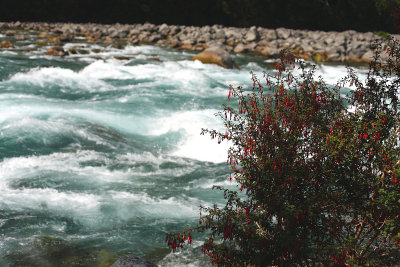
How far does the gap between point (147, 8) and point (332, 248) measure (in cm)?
4138

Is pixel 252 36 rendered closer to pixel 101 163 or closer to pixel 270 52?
pixel 270 52

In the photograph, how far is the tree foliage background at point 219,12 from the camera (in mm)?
39031

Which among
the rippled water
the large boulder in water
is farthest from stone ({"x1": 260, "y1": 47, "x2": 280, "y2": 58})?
the rippled water

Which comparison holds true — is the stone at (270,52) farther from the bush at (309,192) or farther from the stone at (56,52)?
the bush at (309,192)

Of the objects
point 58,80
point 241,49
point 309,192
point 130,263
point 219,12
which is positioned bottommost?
point 130,263

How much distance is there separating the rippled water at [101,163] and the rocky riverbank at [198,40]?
23.1 feet

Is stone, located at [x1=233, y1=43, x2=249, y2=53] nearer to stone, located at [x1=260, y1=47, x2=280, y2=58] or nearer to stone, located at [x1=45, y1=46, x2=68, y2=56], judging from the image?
stone, located at [x1=260, y1=47, x2=280, y2=58]

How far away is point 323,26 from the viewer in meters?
48.5

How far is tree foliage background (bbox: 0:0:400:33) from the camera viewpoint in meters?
39.0

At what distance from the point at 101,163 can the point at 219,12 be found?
40127mm

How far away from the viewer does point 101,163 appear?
317 inches

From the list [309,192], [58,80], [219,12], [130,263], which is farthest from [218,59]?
[219,12]

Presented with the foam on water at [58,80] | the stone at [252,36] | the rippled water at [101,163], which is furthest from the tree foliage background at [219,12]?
the rippled water at [101,163]

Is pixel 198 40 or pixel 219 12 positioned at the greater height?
pixel 219 12
